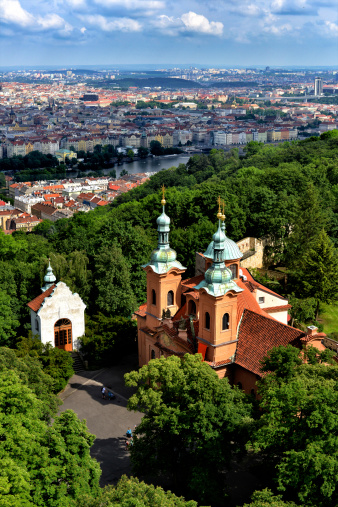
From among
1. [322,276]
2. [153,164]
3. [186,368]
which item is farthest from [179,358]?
[153,164]

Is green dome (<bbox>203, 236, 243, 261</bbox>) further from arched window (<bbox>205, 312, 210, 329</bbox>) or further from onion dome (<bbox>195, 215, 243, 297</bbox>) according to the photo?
arched window (<bbox>205, 312, 210, 329</bbox>)

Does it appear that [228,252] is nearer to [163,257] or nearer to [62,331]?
[163,257]

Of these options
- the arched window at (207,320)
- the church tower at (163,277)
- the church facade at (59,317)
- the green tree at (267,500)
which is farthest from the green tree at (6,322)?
the green tree at (267,500)

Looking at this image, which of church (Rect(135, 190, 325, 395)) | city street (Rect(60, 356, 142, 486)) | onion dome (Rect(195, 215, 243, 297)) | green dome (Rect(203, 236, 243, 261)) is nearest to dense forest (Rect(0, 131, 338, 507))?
city street (Rect(60, 356, 142, 486))

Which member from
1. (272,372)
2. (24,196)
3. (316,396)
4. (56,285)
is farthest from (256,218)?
(24,196)

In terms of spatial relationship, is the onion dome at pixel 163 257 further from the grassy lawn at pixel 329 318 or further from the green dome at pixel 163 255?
the grassy lawn at pixel 329 318

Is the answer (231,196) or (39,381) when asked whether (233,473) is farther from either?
(231,196)
